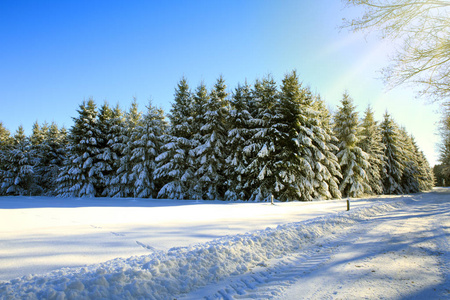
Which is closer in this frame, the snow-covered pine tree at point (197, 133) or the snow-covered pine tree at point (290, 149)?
the snow-covered pine tree at point (290, 149)

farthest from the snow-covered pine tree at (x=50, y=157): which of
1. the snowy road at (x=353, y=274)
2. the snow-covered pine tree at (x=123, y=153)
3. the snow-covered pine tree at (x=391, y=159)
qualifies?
the snow-covered pine tree at (x=391, y=159)

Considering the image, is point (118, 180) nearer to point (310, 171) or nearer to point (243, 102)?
point (243, 102)

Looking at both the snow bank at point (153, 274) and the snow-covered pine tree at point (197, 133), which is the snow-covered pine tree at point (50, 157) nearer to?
the snow-covered pine tree at point (197, 133)

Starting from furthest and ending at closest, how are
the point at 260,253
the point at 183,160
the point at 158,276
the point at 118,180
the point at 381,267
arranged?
the point at 118,180, the point at 183,160, the point at 260,253, the point at 381,267, the point at 158,276

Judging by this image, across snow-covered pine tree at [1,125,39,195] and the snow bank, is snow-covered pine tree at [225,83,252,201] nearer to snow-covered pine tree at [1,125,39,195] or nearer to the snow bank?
the snow bank

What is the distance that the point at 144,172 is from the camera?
21969mm

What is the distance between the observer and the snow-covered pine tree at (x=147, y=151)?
2219 centimetres

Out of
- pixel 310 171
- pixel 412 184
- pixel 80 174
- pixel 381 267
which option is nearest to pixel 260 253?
pixel 381 267

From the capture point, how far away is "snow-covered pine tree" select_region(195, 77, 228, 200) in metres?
20.0

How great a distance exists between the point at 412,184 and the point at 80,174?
46.3 m

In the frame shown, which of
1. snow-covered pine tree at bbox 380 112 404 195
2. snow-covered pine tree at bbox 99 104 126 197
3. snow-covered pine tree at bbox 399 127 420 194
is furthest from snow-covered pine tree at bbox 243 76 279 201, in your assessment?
snow-covered pine tree at bbox 399 127 420 194

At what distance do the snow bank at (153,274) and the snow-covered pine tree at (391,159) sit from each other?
105 ft

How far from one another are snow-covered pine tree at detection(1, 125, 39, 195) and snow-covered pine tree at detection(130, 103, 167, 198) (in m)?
15.9

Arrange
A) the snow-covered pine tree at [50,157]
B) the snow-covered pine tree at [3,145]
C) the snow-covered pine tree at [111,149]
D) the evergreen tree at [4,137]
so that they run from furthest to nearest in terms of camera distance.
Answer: the evergreen tree at [4,137]
the snow-covered pine tree at [50,157]
the snow-covered pine tree at [3,145]
the snow-covered pine tree at [111,149]
